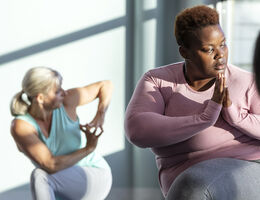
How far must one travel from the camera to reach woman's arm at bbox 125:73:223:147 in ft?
4.67

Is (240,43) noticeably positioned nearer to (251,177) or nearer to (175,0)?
(175,0)

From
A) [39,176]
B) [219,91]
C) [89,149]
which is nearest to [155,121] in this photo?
[219,91]

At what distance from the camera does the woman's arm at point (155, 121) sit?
142 centimetres

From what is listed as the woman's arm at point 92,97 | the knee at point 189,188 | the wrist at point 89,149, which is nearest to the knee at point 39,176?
the wrist at point 89,149

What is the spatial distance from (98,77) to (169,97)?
6.06 ft

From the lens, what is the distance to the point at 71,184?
202cm

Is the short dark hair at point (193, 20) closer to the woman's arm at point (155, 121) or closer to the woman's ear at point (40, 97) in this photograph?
the woman's arm at point (155, 121)

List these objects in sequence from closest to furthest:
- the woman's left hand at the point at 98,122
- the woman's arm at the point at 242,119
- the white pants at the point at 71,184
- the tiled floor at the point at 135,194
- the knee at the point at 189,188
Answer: the knee at the point at 189,188 < the woman's arm at the point at 242,119 < the white pants at the point at 71,184 < the woman's left hand at the point at 98,122 < the tiled floor at the point at 135,194

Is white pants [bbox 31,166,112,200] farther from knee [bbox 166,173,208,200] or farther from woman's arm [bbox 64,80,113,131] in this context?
knee [bbox 166,173,208,200]

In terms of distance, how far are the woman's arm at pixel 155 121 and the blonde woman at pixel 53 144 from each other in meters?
0.52

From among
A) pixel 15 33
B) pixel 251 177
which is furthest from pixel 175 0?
pixel 251 177

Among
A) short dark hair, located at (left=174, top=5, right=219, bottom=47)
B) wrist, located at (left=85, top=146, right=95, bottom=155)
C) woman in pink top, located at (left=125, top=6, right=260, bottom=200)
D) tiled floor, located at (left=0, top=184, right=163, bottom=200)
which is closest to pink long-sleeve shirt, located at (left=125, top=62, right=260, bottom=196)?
woman in pink top, located at (left=125, top=6, right=260, bottom=200)

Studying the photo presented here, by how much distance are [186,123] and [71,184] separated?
0.76 metres

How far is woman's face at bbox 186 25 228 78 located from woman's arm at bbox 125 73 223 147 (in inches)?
5.1
